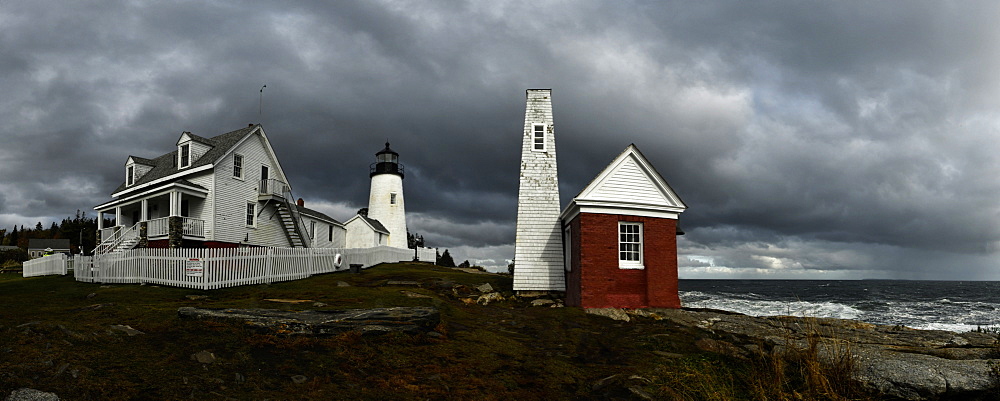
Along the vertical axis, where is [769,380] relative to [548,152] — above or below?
below

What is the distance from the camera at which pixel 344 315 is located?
11.0 meters

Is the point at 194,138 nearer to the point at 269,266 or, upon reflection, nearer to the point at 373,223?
the point at 269,266

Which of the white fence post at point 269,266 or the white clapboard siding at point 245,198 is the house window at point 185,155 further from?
the white fence post at point 269,266

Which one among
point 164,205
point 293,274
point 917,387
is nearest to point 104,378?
point 917,387

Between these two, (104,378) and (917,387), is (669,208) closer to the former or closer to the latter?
(917,387)

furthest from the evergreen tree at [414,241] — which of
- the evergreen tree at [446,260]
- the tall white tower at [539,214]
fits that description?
the tall white tower at [539,214]

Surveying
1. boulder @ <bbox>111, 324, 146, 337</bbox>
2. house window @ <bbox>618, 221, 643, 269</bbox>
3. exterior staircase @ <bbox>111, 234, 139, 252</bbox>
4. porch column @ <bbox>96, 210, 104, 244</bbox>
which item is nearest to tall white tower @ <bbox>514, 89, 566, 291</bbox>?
house window @ <bbox>618, 221, 643, 269</bbox>

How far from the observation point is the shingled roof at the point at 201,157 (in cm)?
3200

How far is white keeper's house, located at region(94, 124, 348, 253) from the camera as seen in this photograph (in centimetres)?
3069

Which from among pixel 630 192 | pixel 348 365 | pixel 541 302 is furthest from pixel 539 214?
pixel 348 365

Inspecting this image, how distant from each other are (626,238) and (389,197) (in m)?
31.2

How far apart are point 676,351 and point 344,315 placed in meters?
6.81

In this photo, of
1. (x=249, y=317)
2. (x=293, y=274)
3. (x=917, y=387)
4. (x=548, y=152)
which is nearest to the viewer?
(x=917, y=387)

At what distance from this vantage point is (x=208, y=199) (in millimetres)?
31250
